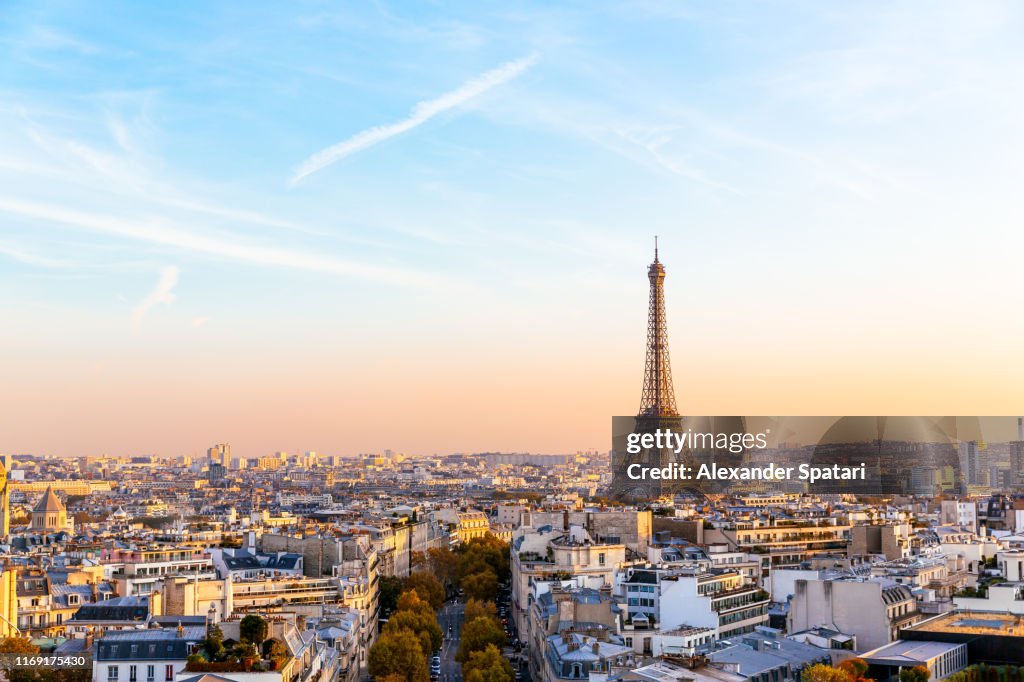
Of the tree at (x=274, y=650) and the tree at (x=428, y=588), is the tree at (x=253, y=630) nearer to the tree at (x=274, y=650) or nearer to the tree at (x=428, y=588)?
the tree at (x=274, y=650)

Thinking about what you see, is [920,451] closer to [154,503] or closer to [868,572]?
[154,503]

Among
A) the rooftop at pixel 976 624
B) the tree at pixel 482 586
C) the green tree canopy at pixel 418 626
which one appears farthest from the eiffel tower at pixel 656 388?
the rooftop at pixel 976 624

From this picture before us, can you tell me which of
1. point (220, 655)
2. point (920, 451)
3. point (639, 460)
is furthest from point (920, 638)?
point (920, 451)

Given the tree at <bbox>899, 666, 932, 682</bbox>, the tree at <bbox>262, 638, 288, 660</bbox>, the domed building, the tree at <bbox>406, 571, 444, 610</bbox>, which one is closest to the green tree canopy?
the tree at <bbox>406, 571, 444, 610</bbox>

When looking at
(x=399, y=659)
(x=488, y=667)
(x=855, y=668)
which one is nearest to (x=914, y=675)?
(x=855, y=668)

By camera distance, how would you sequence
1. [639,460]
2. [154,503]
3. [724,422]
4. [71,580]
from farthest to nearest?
[154,503] → [639,460] → [724,422] → [71,580]

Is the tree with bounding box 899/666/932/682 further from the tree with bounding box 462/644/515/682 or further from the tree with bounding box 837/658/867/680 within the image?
the tree with bounding box 462/644/515/682

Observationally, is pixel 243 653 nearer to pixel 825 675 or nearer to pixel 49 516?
pixel 825 675
